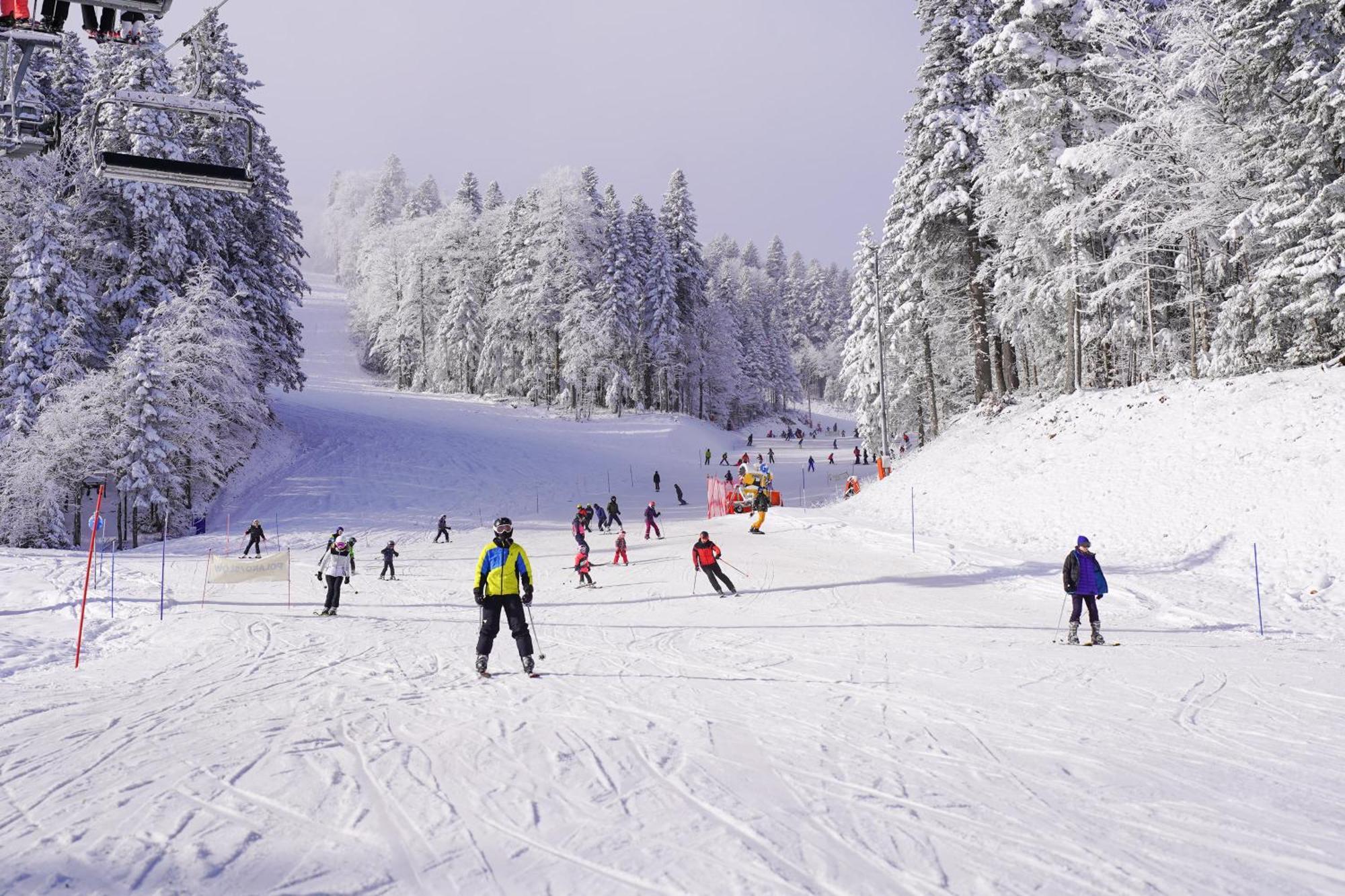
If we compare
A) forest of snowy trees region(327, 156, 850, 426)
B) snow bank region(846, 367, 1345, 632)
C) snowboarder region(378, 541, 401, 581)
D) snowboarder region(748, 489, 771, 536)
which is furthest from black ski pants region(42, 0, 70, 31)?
forest of snowy trees region(327, 156, 850, 426)

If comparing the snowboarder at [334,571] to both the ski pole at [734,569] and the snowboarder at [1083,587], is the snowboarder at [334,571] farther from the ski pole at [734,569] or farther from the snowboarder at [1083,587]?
the snowboarder at [1083,587]

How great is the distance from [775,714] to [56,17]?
423 inches

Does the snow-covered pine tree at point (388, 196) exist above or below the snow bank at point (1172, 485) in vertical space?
above

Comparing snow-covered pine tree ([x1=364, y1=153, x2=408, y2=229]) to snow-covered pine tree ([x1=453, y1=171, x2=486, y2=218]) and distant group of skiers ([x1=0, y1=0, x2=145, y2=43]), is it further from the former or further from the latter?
distant group of skiers ([x1=0, y1=0, x2=145, y2=43])

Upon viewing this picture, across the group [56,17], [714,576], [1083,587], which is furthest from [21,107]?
[1083,587]

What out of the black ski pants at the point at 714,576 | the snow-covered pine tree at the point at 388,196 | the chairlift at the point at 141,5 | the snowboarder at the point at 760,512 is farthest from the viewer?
the snow-covered pine tree at the point at 388,196

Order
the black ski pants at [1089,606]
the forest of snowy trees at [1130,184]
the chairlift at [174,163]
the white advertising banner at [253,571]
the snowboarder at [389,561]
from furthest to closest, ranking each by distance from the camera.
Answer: the snowboarder at [389,561], the forest of snowy trees at [1130,184], the white advertising banner at [253,571], the black ski pants at [1089,606], the chairlift at [174,163]

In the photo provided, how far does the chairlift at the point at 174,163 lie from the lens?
29.7 feet

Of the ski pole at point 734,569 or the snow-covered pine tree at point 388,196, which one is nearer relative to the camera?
the ski pole at point 734,569

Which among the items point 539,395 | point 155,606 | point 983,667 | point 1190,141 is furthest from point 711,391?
point 983,667

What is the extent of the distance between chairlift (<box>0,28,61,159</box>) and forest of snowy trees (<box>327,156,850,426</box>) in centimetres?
4481

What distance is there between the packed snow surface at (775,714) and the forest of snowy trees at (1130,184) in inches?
119

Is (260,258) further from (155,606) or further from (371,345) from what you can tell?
(371,345)

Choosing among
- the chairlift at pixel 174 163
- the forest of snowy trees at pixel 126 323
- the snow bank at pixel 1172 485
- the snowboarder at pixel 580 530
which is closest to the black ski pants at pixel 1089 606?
the snow bank at pixel 1172 485
